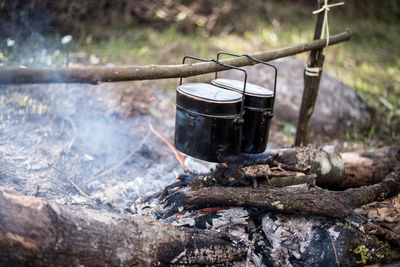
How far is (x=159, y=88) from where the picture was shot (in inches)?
207

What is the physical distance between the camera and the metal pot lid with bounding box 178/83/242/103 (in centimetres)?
217

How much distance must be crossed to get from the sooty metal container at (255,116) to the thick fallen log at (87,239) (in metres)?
Result: 0.77

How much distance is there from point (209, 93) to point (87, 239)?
1.17 meters

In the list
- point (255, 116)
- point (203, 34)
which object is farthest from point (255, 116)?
point (203, 34)

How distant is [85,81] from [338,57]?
721 cm

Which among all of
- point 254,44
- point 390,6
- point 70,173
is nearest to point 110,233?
point 70,173

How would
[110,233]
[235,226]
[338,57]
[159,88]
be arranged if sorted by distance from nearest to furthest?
[110,233], [235,226], [159,88], [338,57]

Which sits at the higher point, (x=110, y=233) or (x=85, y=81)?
(x=85, y=81)

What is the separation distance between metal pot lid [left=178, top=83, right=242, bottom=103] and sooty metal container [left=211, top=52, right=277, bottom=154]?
0.49 ft

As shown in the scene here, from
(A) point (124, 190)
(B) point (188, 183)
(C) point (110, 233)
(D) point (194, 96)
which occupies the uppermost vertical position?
(D) point (194, 96)

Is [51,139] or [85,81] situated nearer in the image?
[85,81]

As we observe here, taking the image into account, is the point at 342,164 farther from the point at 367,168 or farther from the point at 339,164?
the point at 367,168

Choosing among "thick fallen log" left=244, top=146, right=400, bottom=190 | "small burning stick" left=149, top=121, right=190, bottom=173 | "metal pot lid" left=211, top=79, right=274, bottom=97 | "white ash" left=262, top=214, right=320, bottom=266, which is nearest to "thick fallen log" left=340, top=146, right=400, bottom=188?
"thick fallen log" left=244, top=146, right=400, bottom=190

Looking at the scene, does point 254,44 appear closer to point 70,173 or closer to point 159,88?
point 159,88
